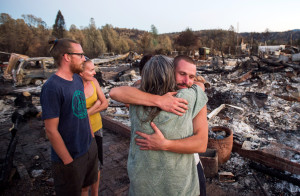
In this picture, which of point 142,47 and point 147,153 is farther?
point 142,47

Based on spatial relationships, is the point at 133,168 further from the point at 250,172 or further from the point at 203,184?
the point at 250,172

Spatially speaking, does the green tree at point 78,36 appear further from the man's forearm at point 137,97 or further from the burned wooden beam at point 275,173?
the man's forearm at point 137,97

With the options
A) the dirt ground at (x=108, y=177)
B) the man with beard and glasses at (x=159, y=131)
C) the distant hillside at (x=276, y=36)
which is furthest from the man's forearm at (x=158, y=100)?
the distant hillside at (x=276, y=36)

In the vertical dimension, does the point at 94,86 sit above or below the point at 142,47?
below

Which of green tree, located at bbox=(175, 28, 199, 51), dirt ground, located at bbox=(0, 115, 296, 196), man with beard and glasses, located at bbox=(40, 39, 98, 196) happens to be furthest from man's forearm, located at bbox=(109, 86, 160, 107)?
green tree, located at bbox=(175, 28, 199, 51)

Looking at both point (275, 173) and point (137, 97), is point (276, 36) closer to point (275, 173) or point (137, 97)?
point (275, 173)

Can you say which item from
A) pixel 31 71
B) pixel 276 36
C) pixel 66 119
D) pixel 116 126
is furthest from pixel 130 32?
pixel 66 119

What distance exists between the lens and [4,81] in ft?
48.5

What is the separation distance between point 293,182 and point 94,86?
3397 mm

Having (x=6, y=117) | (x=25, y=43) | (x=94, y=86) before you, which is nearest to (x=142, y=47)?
(x=25, y=43)

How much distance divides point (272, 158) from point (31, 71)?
14589 millimetres

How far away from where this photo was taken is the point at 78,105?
181 centimetres

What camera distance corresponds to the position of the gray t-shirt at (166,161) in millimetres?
1141

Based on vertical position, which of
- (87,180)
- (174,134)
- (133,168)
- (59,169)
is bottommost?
(87,180)
